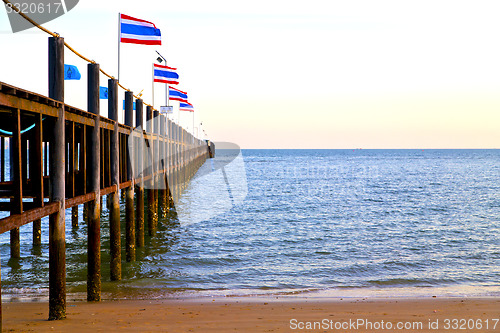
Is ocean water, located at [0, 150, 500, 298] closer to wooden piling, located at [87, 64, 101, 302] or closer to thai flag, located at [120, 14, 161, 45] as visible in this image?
wooden piling, located at [87, 64, 101, 302]

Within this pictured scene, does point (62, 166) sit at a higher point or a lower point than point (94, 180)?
higher

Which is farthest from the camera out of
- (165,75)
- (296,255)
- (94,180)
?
(165,75)

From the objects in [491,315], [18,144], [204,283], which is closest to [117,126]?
[204,283]

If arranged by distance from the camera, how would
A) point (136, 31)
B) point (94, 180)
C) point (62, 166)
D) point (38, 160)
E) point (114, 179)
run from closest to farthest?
1. point (38, 160)
2. point (62, 166)
3. point (94, 180)
4. point (114, 179)
5. point (136, 31)

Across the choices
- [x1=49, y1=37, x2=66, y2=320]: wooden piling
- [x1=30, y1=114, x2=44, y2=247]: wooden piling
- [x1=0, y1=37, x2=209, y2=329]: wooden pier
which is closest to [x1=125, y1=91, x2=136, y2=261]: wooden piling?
[x1=0, y1=37, x2=209, y2=329]: wooden pier

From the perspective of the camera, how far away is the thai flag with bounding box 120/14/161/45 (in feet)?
55.6

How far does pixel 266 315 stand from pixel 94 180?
4499mm

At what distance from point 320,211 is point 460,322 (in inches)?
975

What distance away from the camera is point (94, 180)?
421 inches

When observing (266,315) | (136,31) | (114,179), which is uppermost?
(136,31)

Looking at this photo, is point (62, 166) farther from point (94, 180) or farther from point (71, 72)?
point (71, 72)

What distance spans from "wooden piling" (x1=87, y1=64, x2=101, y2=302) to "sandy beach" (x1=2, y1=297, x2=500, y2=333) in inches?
28.8

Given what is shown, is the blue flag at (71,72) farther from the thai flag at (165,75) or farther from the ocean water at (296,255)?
the thai flag at (165,75)

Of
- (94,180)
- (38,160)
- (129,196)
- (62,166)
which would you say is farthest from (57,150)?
(129,196)
